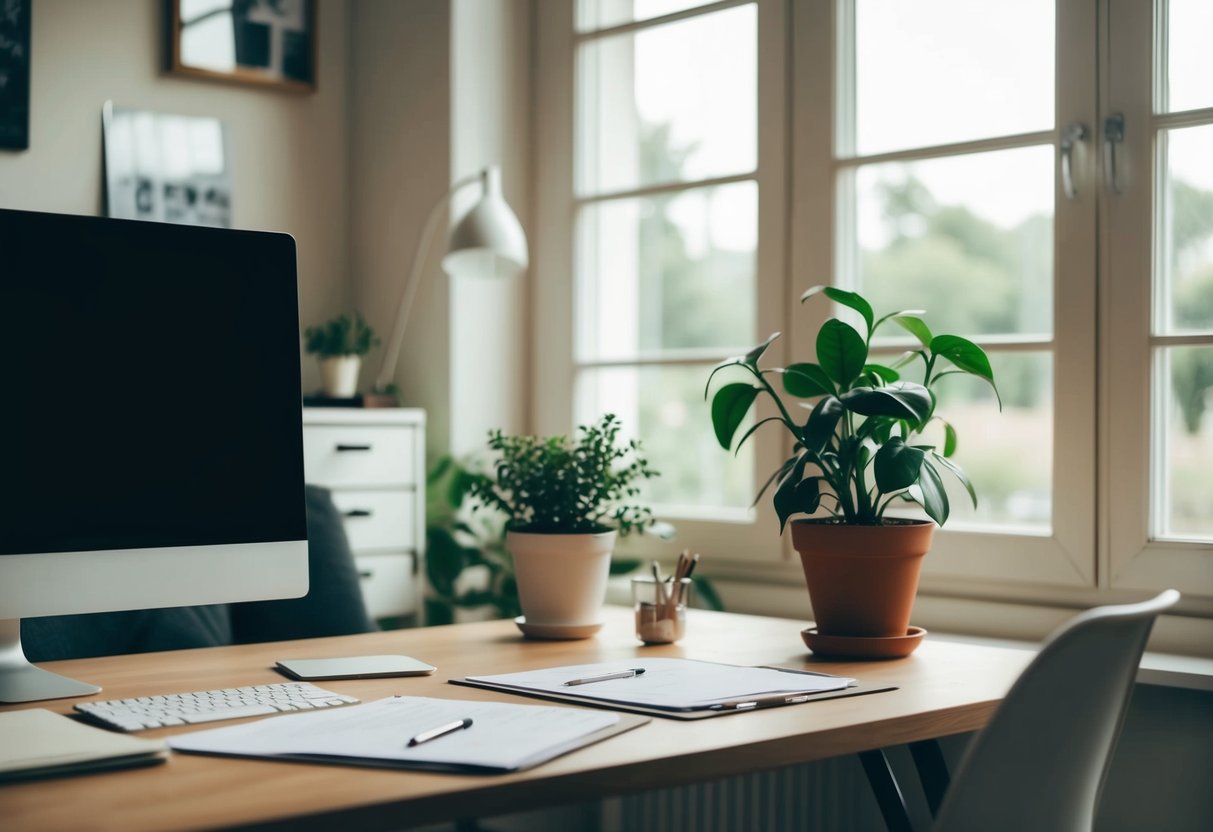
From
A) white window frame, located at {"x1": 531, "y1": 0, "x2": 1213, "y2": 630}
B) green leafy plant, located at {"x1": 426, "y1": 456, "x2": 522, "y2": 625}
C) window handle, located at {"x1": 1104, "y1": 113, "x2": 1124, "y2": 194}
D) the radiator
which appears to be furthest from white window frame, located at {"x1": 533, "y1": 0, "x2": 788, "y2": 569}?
→ window handle, located at {"x1": 1104, "y1": 113, "x2": 1124, "y2": 194}

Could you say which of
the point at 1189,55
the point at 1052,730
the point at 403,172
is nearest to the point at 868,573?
the point at 1052,730

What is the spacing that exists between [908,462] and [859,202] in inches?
42.1

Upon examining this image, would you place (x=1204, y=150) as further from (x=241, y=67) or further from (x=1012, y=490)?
(x=241, y=67)

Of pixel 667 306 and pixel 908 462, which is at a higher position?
pixel 667 306

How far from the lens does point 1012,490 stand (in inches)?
94.7

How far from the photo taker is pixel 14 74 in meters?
2.84

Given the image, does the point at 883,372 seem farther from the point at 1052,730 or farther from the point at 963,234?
the point at 963,234

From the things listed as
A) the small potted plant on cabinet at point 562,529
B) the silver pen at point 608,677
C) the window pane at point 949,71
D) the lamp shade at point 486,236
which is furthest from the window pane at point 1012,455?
the silver pen at point 608,677

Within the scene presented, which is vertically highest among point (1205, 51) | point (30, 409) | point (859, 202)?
point (1205, 51)

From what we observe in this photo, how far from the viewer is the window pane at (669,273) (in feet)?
9.11

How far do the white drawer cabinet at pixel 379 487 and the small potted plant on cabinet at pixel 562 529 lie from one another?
103 cm

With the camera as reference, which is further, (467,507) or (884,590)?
(467,507)

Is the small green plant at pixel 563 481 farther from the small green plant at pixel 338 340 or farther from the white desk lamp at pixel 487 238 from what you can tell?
the small green plant at pixel 338 340

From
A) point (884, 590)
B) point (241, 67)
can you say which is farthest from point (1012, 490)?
point (241, 67)
